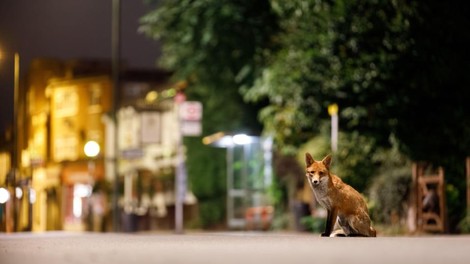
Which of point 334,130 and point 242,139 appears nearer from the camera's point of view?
point 334,130

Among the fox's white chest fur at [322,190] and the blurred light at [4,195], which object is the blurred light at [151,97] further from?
the fox's white chest fur at [322,190]

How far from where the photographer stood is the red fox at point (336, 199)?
51.6 ft

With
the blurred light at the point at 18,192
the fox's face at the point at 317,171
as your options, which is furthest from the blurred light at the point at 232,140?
the fox's face at the point at 317,171

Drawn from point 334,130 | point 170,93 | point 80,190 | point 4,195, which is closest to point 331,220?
point 334,130

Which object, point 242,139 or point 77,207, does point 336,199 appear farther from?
point 77,207

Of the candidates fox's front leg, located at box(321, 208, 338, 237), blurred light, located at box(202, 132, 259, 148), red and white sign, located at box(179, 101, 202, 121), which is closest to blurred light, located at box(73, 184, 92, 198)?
blurred light, located at box(202, 132, 259, 148)

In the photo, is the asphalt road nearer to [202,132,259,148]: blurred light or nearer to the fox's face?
the fox's face

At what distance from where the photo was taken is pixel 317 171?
51.8 feet

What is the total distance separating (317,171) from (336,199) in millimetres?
442

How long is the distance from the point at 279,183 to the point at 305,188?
1666 millimetres

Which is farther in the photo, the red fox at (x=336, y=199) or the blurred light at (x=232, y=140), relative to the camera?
the blurred light at (x=232, y=140)

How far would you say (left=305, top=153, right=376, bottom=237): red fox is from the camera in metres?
15.7

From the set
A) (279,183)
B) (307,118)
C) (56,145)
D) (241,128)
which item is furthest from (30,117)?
(307,118)

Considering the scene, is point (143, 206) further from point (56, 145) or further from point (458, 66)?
point (458, 66)
